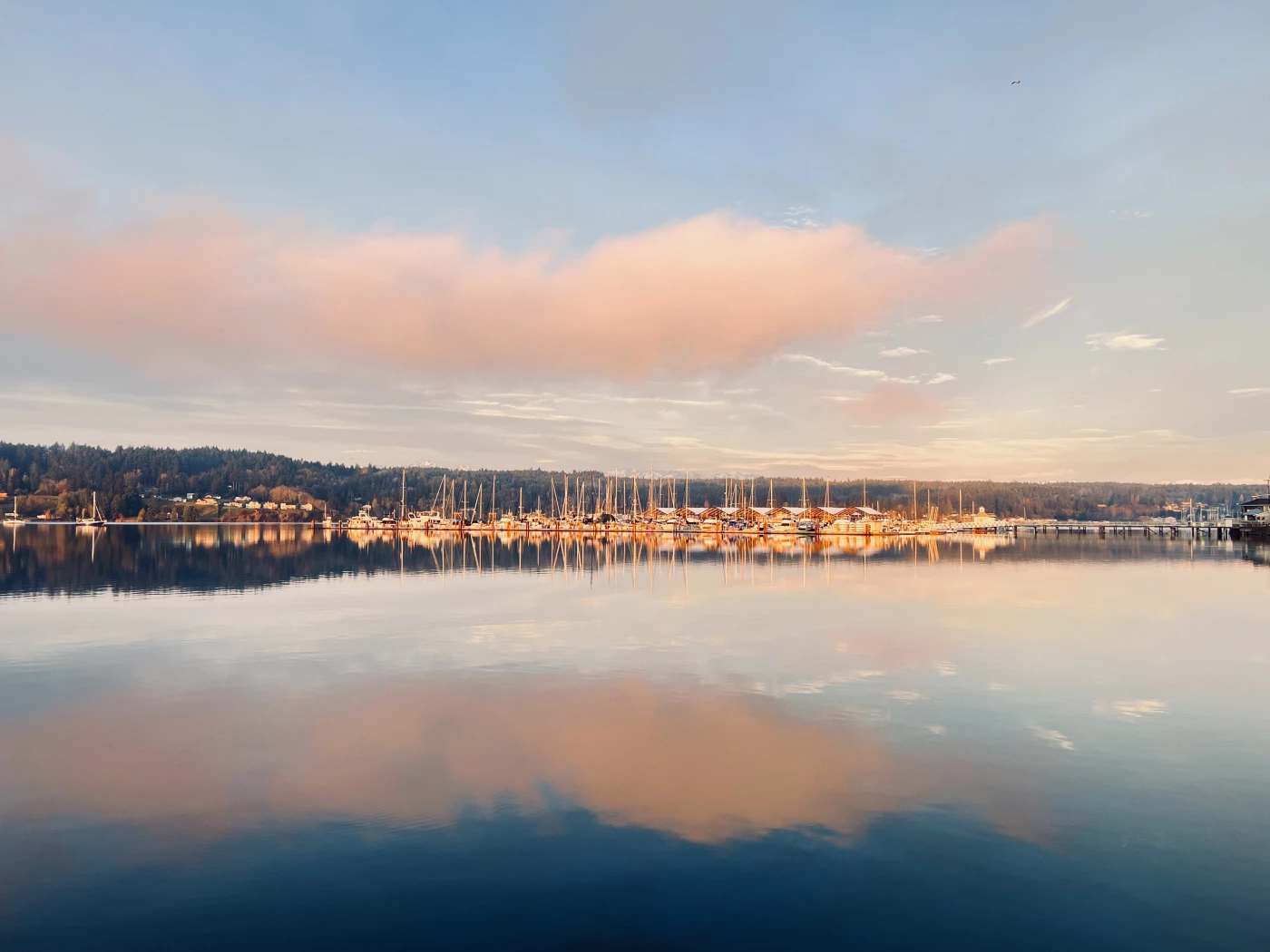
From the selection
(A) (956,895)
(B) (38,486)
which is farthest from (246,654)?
(B) (38,486)

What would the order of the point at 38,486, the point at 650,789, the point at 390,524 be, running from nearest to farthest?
1. the point at 650,789
2. the point at 390,524
3. the point at 38,486

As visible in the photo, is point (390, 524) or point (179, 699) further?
point (390, 524)

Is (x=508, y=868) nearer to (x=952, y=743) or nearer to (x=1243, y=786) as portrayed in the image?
(x=952, y=743)

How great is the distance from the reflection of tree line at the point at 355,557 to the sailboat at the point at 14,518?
8430cm

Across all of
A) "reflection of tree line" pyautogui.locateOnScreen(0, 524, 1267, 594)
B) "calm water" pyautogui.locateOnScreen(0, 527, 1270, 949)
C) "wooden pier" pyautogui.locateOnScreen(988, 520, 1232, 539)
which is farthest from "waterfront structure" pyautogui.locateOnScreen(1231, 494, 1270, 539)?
"calm water" pyautogui.locateOnScreen(0, 527, 1270, 949)

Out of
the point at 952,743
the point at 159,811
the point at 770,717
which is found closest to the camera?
the point at 159,811

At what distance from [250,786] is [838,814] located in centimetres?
916

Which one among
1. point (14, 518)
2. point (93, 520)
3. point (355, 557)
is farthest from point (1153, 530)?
point (14, 518)

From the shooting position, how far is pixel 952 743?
1545 cm

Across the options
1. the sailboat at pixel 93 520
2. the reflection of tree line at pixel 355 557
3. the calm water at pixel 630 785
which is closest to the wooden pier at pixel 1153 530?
the reflection of tree line at pixel 355 557

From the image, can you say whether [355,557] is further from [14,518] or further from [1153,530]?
[1153,530]

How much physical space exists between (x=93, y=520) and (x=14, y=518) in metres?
21.5

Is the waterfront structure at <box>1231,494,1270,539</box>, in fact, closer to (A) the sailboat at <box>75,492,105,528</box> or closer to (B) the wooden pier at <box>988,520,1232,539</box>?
(B) the wooden pier at <box>988,520,1232,539</box>

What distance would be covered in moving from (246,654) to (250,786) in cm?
1191
